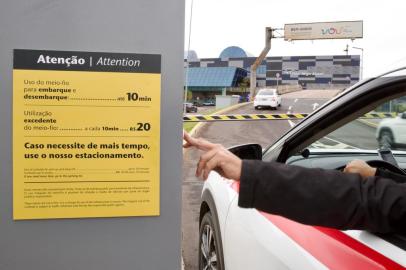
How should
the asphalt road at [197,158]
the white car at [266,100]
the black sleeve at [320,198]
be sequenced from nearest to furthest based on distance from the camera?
the black sleeve at [320,198] → the asphalt road at [197,158] → the white car at [266,100]

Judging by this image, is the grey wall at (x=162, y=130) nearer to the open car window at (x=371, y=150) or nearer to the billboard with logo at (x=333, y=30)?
the open car window at (x=371, y=150)

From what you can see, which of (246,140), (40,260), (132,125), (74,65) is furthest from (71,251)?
(246,140)

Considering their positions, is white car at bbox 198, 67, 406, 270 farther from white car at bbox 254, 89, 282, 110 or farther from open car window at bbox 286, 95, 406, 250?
white car at bbox 254, 89, 282, 110

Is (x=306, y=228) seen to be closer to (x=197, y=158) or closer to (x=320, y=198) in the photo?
(x=320, y=198)

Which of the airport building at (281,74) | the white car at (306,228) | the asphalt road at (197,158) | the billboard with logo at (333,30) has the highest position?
the billboard with logo at (333,30)

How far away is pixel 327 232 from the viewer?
5.69ft

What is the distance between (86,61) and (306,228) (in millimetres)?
1006

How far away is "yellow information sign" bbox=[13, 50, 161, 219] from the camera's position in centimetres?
149

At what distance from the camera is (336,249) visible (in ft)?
5.30

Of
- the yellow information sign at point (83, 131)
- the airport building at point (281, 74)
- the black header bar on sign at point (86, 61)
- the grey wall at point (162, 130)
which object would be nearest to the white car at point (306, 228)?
the grey wall at point (162, 130)

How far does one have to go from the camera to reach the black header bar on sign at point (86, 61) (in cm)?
149

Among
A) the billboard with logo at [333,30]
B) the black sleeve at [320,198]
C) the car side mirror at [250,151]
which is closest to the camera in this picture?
the black sleeve at [320,198]

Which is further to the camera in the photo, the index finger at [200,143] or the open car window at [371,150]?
the open car window at [371,150]

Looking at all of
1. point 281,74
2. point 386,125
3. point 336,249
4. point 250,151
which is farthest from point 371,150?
point 281,74
